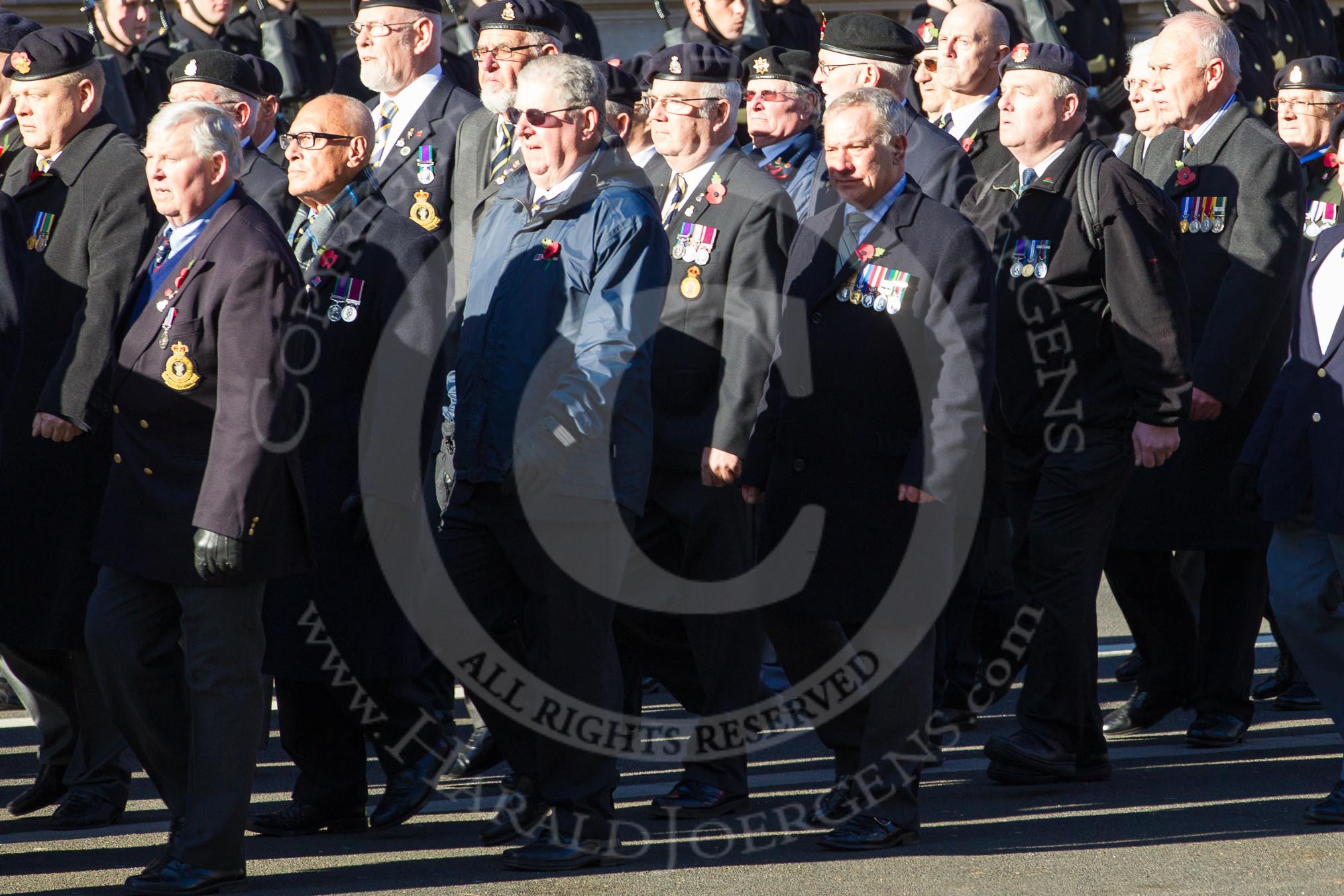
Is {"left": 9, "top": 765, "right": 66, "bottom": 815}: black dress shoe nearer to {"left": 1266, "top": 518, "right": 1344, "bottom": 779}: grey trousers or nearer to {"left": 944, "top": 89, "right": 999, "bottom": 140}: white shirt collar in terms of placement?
{"left": 1266, "top": 518, "right": 1344, "bottom": 779}: grey trousers

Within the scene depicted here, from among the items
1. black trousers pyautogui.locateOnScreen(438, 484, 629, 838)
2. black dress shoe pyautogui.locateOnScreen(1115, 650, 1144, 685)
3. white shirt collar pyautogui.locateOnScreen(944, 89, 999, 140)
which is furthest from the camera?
black dress shoe pyautogui.locateOnScreen(1115, 650, 1144, 685)

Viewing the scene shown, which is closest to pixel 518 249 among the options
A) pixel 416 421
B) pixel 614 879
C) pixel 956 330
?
pixel 416 421

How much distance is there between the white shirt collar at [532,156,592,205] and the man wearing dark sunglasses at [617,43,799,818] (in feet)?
2.35

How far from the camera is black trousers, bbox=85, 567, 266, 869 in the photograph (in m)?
4.88

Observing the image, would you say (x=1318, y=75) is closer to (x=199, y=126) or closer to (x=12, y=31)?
(x=199, y=126)

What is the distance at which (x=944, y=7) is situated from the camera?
9930 mm

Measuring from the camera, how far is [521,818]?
5410 millimetres

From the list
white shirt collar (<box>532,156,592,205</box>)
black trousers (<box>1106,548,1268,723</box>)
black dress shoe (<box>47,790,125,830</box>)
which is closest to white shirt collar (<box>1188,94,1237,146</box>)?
black trousers (<box>1106,548,1268,723</box>)

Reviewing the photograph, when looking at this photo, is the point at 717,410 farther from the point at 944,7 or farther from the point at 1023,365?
the point at 944,7

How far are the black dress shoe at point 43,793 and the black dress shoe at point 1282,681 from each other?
4183 millimetres

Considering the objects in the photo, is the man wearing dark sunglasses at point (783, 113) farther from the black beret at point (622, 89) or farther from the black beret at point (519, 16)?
the black beret at point (519, 16)

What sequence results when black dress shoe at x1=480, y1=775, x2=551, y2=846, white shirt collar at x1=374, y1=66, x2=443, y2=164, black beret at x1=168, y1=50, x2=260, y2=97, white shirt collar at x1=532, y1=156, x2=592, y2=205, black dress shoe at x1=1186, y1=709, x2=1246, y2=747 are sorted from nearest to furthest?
1. white shirt collar at x1=532, y1=156, x2=592, y2=205
2. black dress shoe at x1=480, y1=775, x2=551, y2=846
3. black dress shoe at x1=1186, y1=709, x2=1246, y2=747
4. black beret at x1=168, y1=50, x2=260, y2=97
5. white shirt collar at x1=374, y1=66, x2=443, y2=164

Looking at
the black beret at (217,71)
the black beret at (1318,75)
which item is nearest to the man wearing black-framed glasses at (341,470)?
the black beret at (217,71)

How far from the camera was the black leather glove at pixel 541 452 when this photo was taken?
498 cm
